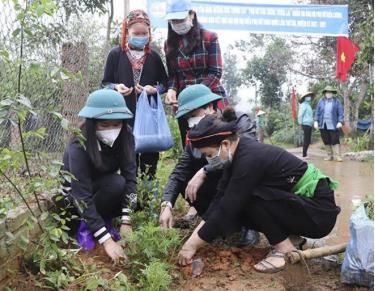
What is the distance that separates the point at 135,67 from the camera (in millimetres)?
3467

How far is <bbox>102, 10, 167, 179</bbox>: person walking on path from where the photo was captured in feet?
11.1

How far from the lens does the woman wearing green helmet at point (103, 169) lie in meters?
2.49

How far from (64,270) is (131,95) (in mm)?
1638

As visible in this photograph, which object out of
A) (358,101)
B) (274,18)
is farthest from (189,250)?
(358,101)

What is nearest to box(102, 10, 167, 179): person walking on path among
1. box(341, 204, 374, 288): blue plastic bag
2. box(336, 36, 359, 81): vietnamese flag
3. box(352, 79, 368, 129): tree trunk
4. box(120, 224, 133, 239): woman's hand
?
box(120, 224, 133, 239): woman's hand

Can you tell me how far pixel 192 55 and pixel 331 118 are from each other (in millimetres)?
6411

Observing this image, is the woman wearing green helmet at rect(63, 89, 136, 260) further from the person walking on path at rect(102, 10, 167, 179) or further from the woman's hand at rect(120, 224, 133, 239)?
the person walking on path at rect(102, 10, 167, 179)

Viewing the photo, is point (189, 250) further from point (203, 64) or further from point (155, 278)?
point (203, 64)

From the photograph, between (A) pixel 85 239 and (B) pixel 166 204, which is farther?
(B) pixel 166 204

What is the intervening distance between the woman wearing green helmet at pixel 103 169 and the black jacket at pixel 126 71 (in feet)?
2.33

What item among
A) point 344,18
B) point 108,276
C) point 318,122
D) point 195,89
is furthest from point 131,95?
point 344,18

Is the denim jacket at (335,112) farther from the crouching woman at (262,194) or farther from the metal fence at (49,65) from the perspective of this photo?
the crouching woman at (262,194)

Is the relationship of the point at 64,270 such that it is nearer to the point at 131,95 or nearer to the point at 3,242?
the point at 3,242

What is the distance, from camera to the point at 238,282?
2398 millimetres
